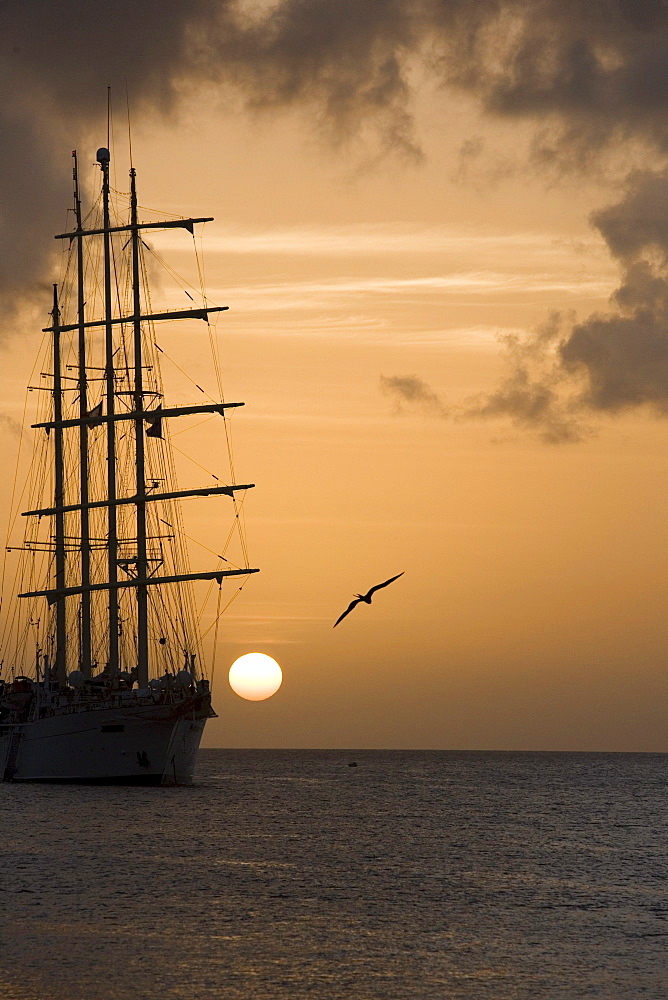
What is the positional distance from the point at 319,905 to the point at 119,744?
2031 inches

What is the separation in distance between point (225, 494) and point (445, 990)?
74044mm

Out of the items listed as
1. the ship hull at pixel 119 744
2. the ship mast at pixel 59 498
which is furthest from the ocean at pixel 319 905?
the ship mast at pixel 59 498

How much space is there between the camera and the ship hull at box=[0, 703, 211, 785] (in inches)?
Answer: 3922

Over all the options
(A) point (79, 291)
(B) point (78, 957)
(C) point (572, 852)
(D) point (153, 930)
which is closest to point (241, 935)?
(D) point (153, 930)

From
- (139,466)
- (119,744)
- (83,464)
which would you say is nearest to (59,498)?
(83,464)

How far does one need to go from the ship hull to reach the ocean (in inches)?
101

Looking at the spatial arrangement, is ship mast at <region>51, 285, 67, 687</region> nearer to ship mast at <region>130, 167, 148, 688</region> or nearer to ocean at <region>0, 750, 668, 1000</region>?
ship mast at <region>130, 167, 148, 688</region>

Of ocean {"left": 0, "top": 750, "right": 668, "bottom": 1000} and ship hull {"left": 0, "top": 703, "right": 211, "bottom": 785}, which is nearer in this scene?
ocean {"left": 0, "top": 750, "right": 668, "bottom": 1000}

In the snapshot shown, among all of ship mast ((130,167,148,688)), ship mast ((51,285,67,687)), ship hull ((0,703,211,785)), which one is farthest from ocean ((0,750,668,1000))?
ship mast ((51,285,67,687))

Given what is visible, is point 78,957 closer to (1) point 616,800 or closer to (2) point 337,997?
(2) point 337,997

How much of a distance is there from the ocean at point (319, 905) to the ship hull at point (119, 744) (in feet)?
8.40

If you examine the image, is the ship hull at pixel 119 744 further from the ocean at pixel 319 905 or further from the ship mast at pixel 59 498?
the ship mast at pixel 59 498

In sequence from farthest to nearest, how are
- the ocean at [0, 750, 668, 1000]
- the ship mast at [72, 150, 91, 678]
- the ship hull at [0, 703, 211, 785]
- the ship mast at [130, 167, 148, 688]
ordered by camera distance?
the ship mast at [72, 150, 91, 678], the ship mast at [130, 167, 148, 688], the ship hull at [0, 703, 211, 785], the ocean at [0, 750, 668, 1000]

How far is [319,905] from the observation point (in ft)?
168
